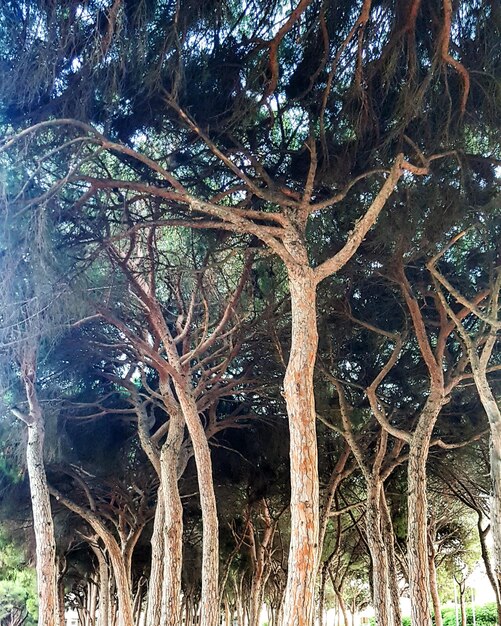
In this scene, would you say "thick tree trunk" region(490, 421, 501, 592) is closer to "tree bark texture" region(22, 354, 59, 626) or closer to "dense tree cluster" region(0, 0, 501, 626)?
"dense tree cluster" region(0, 0, 501, 626)

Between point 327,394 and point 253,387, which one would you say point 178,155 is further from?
point 327,394

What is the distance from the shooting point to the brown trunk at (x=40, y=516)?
7250 millimetres

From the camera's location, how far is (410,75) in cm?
491

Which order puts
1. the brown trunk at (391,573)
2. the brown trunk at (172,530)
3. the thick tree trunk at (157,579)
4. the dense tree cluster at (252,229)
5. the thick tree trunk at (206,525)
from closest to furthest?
the dense tree cluster at (252,229) < the thick tree trunk at (206,525) < the brown trunk at (172,530) < the thick tree trunk at (157,579) < the brown trunk at (391,573)

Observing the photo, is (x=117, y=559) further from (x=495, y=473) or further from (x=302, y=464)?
(x=302, y=464)

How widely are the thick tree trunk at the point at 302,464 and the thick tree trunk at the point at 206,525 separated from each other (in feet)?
8.56

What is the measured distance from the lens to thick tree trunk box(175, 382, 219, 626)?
7.02 m

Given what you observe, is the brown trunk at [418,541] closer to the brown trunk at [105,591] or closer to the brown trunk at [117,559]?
the brown trunk at [117,559]

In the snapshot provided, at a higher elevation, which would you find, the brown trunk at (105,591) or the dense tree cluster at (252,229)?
the dense tree cluster at (252,229)

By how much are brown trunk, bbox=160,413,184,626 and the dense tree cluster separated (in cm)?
3

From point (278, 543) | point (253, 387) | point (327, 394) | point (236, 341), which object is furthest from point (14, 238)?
point (278, 543)

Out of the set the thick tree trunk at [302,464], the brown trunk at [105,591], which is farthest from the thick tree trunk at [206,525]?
the brown trunk at [105,591]

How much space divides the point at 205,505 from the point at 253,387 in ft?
6.92

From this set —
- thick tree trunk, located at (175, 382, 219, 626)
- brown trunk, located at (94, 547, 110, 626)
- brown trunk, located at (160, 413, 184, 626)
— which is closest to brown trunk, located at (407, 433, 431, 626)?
thick tree trunk, located at (175, 382, 219, 626)
